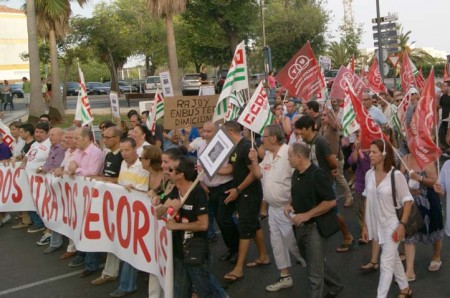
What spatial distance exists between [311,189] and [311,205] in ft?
0.49

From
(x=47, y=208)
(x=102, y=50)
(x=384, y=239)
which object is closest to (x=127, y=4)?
(x=102, y=50)

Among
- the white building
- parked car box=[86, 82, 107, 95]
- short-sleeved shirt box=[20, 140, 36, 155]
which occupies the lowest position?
short-sleeved shirt box=[20, 140, 36, 155]

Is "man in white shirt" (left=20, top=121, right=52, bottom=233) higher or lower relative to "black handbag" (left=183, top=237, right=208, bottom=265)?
higher

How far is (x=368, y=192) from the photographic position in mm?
5434

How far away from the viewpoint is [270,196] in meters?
5.92

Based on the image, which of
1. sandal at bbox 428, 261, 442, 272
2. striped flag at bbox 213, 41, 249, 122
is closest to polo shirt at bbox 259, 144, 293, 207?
striped flag at bbox 213, 41, 249, 122

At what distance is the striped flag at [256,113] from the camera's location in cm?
685

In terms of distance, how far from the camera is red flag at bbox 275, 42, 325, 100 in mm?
10000

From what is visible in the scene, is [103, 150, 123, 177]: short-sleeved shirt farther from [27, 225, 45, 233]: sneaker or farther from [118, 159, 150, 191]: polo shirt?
[27, 225, 45, 233]: sneaker

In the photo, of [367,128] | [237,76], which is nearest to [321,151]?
[367,128]

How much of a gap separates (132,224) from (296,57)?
5176mm

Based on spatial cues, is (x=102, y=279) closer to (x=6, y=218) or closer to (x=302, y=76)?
(x=6, y=218)

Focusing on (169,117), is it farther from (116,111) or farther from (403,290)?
(403,290)

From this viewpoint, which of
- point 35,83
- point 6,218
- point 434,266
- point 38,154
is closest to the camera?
point 434,266
